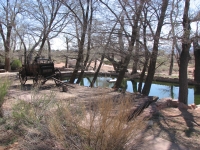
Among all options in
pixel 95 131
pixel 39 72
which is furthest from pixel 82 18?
pixel 95 131

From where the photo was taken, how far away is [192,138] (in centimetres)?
361

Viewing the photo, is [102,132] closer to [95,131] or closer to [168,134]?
[95,131]

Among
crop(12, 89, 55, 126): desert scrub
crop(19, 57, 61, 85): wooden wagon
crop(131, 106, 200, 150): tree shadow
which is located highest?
crop(19, 57, 61, 85): wooden wagon

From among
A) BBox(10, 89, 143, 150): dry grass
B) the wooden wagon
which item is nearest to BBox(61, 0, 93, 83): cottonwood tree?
the wooden wagon

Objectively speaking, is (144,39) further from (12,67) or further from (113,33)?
(12,67)

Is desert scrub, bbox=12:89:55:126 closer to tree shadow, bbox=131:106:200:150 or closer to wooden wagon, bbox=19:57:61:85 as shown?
tree shadow, bbox=131:106:200:150

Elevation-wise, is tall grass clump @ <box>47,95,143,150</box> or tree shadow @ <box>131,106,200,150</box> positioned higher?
tall grass clump @ <box>47,95,143,150</box>

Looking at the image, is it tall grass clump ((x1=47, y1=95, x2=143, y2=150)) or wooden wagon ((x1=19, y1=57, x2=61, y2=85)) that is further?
wooden wagon ((x1=19, y1=57, x2=61, y2=85))

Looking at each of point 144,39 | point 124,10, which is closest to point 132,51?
point 144,39

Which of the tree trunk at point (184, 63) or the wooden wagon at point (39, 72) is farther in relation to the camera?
the wooden wagon at point (39, 72)

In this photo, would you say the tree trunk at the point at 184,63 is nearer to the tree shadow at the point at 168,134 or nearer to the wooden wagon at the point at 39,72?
the tree shadow at the point at 168,134

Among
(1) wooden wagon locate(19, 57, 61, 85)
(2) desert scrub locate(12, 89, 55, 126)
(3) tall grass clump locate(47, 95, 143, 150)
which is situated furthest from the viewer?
(1) wooden wagon locate(19, 57, 61, 85)

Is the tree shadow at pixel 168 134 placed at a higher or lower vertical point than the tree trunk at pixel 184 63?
lower

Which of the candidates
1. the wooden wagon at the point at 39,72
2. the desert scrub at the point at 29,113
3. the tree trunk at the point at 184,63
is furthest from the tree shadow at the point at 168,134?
the wooden wagon at the point at 39,72
